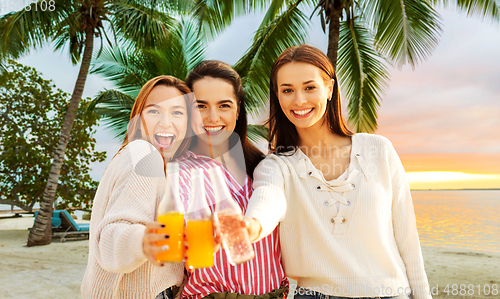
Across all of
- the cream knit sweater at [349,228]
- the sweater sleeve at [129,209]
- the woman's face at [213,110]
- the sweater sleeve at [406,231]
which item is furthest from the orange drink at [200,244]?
the sweater sleeve at [406,231]

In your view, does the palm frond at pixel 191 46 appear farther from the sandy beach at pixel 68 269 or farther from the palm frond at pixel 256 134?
the sandy beach at pixel 68 269

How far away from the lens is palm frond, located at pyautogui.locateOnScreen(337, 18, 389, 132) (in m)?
8.56

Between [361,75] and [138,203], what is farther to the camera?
[361,75]

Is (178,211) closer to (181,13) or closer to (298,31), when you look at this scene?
(298,31)

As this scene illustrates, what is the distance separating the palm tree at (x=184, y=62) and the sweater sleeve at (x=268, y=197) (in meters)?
5.90

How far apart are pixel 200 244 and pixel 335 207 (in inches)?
40.7

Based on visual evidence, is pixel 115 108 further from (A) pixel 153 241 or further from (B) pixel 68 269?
(A) pixel 153 241

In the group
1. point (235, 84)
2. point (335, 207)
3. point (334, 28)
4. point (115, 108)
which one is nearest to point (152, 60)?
point (115, 108)

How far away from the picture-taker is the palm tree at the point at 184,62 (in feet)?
25.6

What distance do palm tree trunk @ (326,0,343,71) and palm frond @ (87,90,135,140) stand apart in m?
5.79

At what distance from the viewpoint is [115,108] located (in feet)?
33.5

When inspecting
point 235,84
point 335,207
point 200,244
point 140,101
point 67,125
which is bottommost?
point 335,207

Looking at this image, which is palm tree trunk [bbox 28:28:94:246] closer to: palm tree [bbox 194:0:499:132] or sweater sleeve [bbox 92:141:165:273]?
palm tree [bbox 194:0:499:132]

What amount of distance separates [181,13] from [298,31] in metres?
3.93
